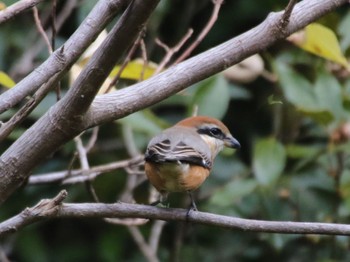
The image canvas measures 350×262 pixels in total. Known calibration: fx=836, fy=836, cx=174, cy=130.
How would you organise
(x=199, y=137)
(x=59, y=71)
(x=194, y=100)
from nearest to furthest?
1. (x=59, y=71)
2. (x=199, y=137)
3. (x=194, y=100)

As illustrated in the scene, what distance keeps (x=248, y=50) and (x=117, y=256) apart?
115 inches

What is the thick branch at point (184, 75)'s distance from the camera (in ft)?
7.18

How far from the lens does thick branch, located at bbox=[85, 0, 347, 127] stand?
7.18 feet

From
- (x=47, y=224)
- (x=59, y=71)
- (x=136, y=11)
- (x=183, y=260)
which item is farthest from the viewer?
(x=47, y=224)

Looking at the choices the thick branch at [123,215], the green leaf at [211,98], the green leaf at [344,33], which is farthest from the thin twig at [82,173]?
the green leaf at [344,33]

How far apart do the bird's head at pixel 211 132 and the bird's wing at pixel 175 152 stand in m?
0.33

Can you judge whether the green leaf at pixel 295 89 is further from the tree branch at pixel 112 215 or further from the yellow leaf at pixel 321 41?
the tree branch at pixel 112 215

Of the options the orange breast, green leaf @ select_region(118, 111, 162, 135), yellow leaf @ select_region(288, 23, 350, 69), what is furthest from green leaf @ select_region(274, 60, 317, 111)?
the orange breast

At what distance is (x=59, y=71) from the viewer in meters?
2.14

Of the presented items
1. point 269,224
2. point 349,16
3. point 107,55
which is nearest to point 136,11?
point 107,55

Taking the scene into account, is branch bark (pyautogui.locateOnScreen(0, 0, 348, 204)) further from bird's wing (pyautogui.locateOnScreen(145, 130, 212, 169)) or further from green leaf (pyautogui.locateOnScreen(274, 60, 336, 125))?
green leaf (pyautogui.locateOnScreen(274, 60, 336, 125))

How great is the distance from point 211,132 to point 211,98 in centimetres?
47

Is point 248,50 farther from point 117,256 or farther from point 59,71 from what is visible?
point 117,256

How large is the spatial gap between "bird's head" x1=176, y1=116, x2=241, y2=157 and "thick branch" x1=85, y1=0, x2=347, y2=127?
4.21ft
